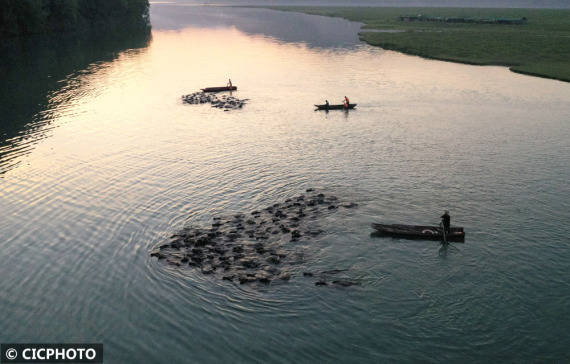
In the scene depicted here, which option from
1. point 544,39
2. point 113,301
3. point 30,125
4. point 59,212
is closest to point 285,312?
point 113,301

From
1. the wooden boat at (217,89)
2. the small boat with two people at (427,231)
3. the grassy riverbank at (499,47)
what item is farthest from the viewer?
the grassy riverbank at (499,47)

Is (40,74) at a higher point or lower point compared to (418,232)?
lower

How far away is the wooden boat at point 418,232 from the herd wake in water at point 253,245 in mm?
5280

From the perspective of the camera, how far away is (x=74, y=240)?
1548 inches

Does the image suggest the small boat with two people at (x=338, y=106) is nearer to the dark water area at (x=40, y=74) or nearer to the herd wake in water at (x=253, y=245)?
the herd wake in water at (x=253, y=245)

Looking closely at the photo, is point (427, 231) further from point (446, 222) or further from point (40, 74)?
point (40, 74)

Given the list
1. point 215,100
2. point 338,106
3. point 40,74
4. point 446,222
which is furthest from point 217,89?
point 446,222

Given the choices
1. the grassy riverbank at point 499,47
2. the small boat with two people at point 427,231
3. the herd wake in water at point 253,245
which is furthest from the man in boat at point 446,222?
the grassy riverbank at point 499,47

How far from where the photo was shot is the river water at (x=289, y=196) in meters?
28.5

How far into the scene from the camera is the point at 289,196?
4678cm

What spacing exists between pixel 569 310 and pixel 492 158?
29.7 meters

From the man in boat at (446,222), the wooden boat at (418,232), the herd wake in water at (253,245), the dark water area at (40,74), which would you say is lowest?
the dark water area at (40,74)

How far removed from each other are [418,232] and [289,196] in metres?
13.6

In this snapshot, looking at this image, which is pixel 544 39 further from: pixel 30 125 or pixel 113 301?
pixel 113 301
